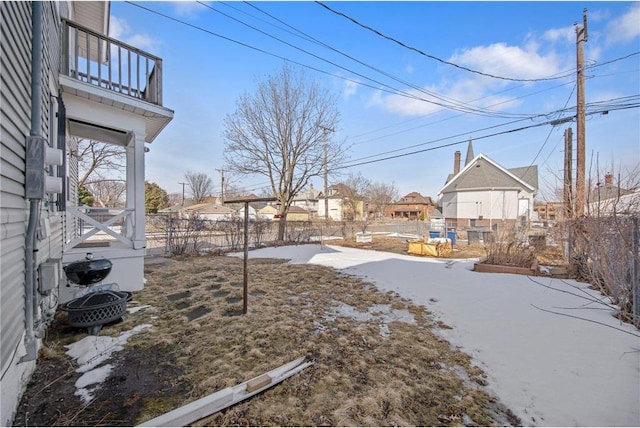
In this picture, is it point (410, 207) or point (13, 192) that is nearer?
point (13, 192)

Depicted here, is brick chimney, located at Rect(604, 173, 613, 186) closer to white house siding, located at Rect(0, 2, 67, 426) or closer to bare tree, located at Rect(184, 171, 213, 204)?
white house siding, located at Rect(0, 2, 67, 426)

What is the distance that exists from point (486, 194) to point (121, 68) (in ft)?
88.4

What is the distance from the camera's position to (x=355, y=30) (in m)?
6.27

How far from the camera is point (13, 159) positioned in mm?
1979

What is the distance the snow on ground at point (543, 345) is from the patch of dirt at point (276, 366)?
248 mm

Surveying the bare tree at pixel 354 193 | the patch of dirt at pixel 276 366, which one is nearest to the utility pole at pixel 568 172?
the patch of dirt at pixel 276 366

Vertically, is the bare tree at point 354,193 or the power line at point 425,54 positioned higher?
the power line at point 425,54

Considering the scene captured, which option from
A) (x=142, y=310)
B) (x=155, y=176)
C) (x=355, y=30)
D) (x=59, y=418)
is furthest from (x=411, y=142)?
(x=155, y=176)

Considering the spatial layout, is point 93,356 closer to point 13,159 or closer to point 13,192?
point 13,192

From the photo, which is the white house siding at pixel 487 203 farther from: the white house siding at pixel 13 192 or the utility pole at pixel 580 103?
the white house siding at pixel 13 192

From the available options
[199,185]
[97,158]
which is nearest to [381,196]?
[199,185]

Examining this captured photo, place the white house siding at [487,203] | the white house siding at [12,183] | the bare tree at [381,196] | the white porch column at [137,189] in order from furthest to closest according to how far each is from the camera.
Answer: the bare tree at [381,196] < the white house siding at [487,203] < the white porch column at [137,189] < the white house siding at [12,183]

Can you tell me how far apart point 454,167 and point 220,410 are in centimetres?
3929

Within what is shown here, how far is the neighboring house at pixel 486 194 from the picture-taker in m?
23.9
